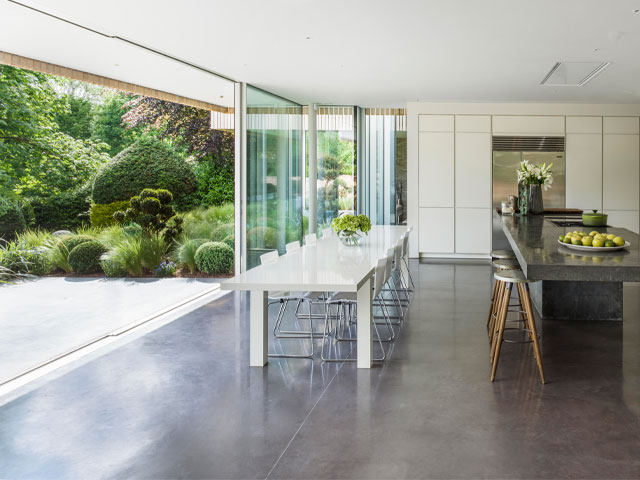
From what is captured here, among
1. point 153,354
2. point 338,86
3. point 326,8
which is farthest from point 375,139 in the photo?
point 153,354

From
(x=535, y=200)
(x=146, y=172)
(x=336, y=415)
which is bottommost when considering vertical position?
(x=336, y=415)

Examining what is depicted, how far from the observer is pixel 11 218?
6.01 meters

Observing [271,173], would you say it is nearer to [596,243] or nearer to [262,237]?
[262,237]

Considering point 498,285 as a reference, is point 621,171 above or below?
above

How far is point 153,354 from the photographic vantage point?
5.35 meters

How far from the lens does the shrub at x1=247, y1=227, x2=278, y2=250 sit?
30.2 ft

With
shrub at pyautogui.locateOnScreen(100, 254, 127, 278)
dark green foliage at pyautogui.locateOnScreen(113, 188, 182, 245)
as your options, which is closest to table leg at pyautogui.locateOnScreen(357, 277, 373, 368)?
shrub at pyautogui.locateOnScreen(100, 254, 127, 278)

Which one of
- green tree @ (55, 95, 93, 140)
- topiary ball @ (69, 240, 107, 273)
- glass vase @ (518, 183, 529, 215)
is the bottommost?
topiary ball @ (69, 240, 107, 273)

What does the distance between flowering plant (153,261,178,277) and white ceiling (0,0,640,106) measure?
2.71 metres

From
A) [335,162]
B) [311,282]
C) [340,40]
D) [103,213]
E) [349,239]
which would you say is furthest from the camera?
[335,162]

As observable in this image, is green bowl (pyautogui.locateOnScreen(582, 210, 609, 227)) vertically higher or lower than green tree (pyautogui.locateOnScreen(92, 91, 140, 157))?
lower

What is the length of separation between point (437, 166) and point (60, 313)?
7380mm

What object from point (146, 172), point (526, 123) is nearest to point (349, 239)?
point (146, 172)

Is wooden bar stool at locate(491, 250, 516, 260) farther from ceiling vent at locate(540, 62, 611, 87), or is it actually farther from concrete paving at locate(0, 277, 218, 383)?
concrete paving at locate(0, 277, 218, 383)
